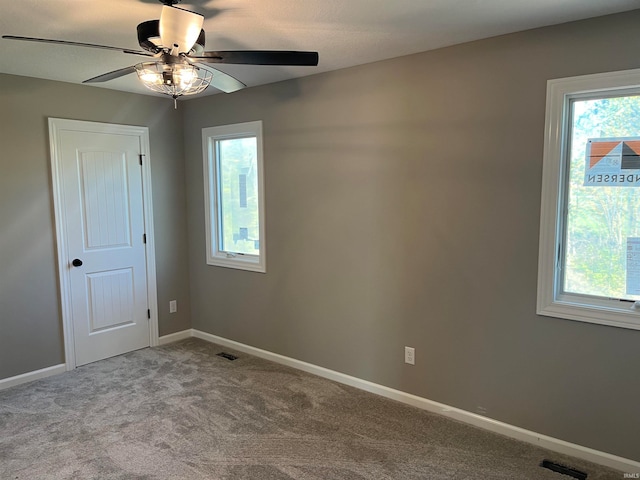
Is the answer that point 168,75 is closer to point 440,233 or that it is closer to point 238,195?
point 440,233

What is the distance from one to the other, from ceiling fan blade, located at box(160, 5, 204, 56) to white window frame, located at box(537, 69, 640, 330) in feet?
6.18

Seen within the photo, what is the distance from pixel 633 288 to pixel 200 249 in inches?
142

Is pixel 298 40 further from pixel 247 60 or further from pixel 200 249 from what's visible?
pixel 200 249

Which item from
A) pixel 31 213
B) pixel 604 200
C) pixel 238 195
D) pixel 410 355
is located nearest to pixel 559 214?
pixel 604 200

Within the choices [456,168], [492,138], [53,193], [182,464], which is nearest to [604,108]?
[492,138]

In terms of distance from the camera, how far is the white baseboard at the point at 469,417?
93.4 inches

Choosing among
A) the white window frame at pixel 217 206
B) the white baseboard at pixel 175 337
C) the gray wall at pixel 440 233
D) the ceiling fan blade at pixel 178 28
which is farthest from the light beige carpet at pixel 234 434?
the ceiling fan blade at pixel 178 28

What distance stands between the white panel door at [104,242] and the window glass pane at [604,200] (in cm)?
358

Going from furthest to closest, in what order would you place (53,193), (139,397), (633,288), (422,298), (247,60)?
(53,193) < (139,397) < (422,298) < (633,288) < (247,60)

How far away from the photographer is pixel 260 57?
75.5 inches

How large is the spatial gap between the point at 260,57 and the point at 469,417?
8.20 ft

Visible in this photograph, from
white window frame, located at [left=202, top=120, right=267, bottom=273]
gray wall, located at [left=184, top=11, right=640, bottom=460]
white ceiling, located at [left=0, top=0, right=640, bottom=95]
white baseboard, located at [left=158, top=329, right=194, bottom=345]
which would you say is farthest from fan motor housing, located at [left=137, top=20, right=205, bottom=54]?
white baseboard, located at [left=158, top=329, right=194, bottom=345]

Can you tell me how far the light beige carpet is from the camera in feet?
7.77

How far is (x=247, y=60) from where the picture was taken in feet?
6.41
